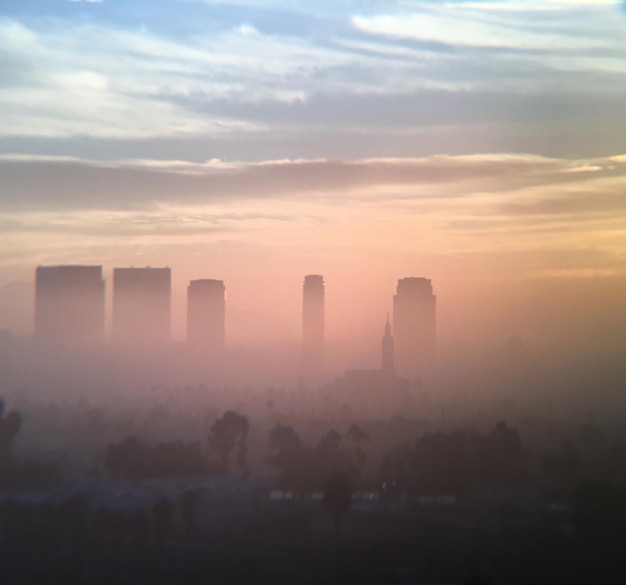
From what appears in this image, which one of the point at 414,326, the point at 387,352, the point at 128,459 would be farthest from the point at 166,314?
the point at 128,459

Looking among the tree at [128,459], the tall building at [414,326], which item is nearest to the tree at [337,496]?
the tree at [128,459]

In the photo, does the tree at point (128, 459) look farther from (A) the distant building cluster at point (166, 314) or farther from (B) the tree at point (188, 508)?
(A) the distant building cluster at point (166, 314)

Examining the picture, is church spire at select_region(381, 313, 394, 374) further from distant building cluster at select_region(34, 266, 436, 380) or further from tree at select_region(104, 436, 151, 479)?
tree at select_region(104, 436, 151, 479)

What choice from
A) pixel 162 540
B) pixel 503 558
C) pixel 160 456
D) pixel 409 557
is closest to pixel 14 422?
pixel 160 456

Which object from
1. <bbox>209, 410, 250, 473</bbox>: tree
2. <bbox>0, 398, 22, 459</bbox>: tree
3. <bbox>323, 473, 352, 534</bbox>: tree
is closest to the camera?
<bbox>323, 473, 352, 534</bbox>: tree

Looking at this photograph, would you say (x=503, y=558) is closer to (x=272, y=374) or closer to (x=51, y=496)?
(x=51, y=496)

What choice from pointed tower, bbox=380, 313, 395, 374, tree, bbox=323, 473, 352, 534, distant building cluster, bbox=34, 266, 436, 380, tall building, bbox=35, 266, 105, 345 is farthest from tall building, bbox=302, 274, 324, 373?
tree, bbox=323, 473, 352, 534

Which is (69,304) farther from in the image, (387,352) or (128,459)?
(387,352)
